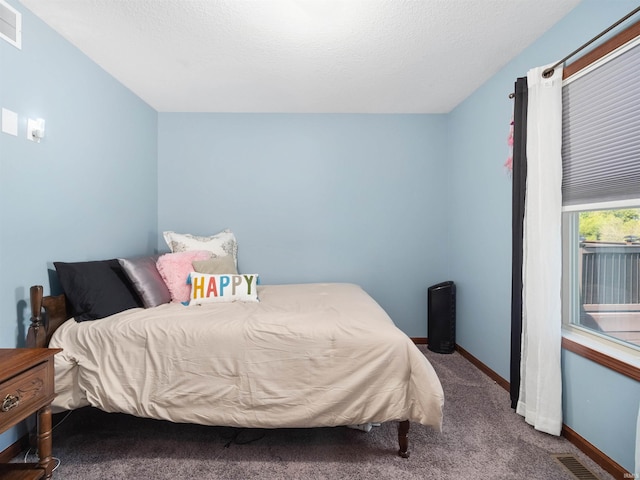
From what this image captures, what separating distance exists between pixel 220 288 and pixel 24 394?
1204 mm

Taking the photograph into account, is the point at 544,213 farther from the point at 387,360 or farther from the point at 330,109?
the point at 330,109

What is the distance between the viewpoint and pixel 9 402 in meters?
1.25

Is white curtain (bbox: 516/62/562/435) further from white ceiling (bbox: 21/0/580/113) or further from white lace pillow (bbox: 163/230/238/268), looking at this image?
white lace pillow (bbox: 163/230/238/268)

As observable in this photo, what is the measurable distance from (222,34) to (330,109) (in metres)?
1.46

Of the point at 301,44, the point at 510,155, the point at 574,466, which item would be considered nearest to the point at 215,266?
the point at 301,44

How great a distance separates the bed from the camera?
174cm

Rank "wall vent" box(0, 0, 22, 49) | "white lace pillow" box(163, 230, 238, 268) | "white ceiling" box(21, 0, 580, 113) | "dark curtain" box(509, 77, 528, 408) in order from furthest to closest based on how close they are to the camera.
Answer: "white lace pillow" box(163, 230, 238, 268) → "dark curtain" box(509, 77, 528, 408) → "white ceiling" box(21, 0, 580, 113) → "wall vent" box(0, 0, 22, 49)

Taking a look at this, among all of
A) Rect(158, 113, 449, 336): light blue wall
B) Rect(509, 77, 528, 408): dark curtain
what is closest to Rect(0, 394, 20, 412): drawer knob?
Rect(158, 113, 449, 336): light blue wall

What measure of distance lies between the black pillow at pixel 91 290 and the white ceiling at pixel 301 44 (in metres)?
1.38

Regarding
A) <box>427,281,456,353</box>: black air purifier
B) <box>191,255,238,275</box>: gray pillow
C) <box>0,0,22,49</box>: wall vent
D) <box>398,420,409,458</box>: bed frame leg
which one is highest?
<box>0,0,22,49</box>: wall vent

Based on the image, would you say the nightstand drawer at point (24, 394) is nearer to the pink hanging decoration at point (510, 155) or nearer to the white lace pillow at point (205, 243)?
the white lace pillow at point (205, 243)

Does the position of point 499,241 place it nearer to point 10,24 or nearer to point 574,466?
point 574,466

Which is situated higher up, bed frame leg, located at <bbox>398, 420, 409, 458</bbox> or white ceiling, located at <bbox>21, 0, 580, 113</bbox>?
white ceiling, located at <bbox>21, 0, 580, 113</bbox>

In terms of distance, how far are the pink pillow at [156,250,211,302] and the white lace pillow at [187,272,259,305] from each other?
2.5 inches
